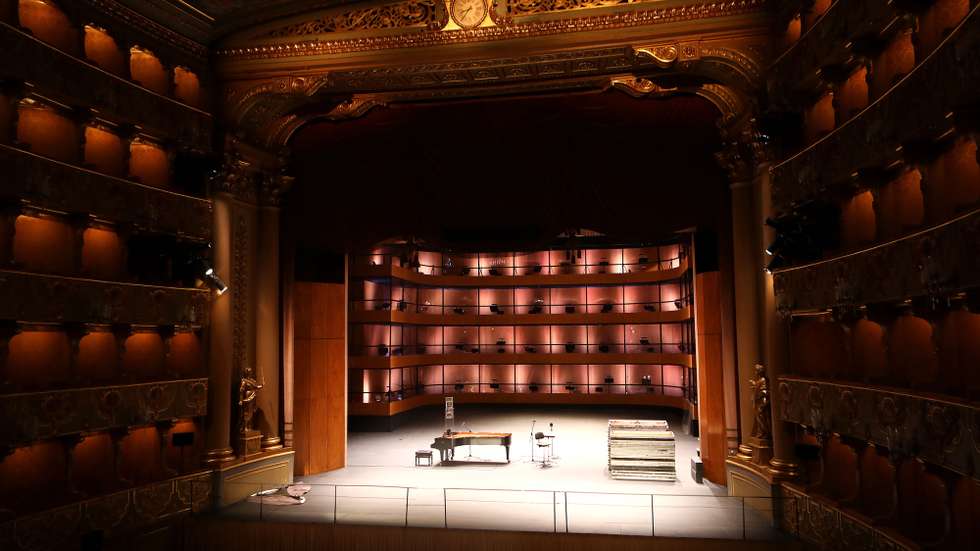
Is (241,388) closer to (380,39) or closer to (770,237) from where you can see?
(380,39)

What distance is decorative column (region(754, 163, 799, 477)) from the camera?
1090 cm

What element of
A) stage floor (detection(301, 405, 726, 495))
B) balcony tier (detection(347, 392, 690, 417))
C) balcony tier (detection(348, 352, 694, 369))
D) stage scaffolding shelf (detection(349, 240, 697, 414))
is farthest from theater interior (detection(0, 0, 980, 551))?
stage scaffolding shelf (detection(349, 240, 697, 414))

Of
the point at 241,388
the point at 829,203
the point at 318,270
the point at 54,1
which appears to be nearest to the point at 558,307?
the point at 318,270

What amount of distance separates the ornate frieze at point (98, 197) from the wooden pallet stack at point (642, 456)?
890cm

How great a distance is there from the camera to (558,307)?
1070 inches

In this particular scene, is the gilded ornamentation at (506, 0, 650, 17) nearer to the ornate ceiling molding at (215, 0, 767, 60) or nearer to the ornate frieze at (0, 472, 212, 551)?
the ornate ceiling molding at (215, 0, 767, 60)

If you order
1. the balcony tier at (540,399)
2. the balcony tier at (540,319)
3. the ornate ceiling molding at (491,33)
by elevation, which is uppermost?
the ornate ceiling molding at (491,33)

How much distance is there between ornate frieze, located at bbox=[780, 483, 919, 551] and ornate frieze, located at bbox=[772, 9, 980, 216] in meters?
4.39

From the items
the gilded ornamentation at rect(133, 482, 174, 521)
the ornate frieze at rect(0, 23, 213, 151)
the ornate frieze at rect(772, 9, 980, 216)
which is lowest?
the gilded ornamentation at rect(133, 482, 174, 521)

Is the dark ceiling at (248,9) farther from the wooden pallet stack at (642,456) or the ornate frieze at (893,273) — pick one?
the wooden pallet stack at (642,456)

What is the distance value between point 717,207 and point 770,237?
4.91 ft

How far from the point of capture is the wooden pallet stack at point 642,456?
13.3m

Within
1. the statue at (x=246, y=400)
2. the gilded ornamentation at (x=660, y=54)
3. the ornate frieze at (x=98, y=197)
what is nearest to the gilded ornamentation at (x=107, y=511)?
the statue at (x=246, y=400)

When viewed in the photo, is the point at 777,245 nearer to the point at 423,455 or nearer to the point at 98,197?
the point at 423,455
